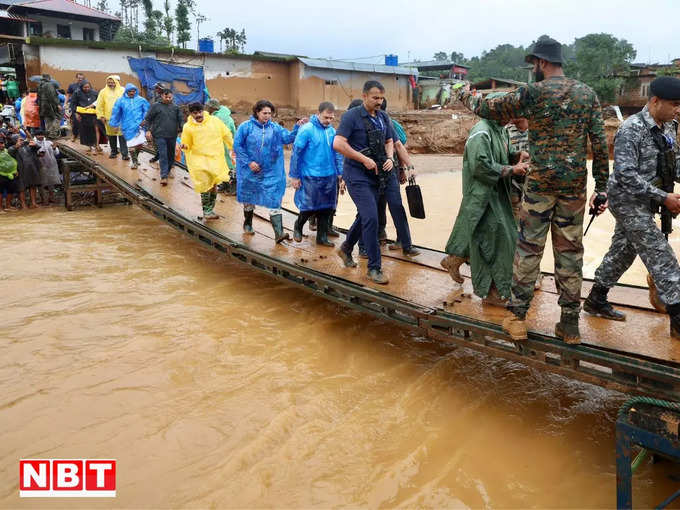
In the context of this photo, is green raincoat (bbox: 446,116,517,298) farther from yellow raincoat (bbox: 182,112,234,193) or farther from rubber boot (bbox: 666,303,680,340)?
yellow raincoat (bbox: 182,112,234,193)

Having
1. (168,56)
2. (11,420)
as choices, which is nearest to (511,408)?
(11,420)

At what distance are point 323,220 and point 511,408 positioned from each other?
9.68 ft

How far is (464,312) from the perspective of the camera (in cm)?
409

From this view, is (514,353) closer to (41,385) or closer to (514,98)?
(514,98)

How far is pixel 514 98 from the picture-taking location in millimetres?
3307

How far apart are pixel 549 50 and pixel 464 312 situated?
72.4 inches

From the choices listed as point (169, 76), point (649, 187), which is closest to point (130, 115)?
point (649, 187)

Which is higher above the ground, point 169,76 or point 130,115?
point 169,76

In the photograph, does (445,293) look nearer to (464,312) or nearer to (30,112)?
(464,312)

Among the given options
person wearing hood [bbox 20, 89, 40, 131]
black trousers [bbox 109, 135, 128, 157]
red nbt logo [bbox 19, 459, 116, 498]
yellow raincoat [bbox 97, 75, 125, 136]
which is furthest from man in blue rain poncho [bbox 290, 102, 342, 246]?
person wearing hood [bbox 20, 89, 40, 131]

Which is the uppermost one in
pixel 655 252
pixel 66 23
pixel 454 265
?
pixel 66 23

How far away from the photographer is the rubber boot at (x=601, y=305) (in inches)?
152

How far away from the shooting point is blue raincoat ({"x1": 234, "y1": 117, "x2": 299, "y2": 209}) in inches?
246

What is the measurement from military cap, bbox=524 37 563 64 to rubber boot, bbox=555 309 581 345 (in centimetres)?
150
